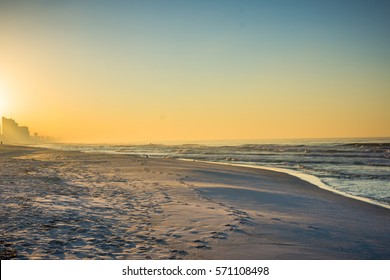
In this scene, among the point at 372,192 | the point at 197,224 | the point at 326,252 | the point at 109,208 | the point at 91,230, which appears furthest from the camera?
the point at 372,192

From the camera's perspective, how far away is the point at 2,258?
532cm

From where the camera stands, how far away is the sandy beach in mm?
6066

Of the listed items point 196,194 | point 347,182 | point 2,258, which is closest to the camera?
point 2,258

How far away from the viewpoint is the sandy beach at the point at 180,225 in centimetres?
607

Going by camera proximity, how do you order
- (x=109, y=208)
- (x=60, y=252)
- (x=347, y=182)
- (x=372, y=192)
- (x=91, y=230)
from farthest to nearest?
(x=347, y=182) < (x=372, y=192) < (x=109, y=208) < (x=91, y=230) < (x=60, y=252)

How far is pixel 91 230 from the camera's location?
7.27m

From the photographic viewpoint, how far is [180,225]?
316 inches

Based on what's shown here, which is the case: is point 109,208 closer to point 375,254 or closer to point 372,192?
point 375,254

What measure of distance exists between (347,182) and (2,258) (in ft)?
63.7

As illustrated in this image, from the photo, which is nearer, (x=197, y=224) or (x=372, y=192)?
(x=197, y=224)
